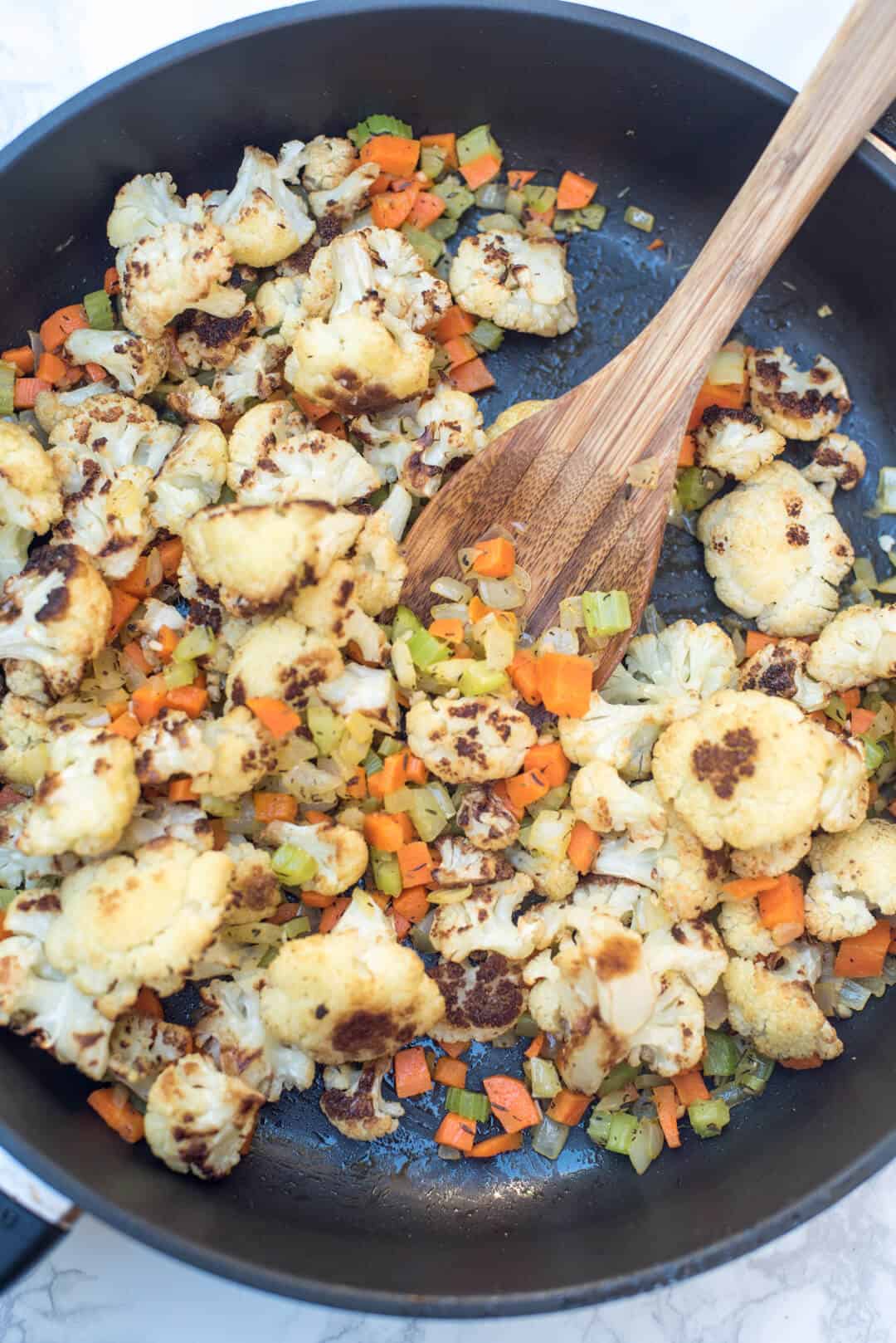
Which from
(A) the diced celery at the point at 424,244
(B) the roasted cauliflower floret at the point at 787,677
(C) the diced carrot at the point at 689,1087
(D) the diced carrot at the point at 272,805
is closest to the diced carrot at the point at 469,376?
(A) the diced celery at the point at 424,244

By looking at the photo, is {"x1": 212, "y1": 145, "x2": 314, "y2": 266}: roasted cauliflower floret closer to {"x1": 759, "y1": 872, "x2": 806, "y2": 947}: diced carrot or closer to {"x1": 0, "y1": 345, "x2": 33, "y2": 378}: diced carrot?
{"x1": 0, "y1": 345, "x2": 33, "y2": 378}: diced carrot

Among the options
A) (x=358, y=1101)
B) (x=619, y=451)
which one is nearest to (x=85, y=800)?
(x=358, y=1101)

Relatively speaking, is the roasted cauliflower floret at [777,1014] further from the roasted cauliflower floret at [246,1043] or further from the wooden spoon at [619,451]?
the roasted cauliflower floret at [246,1043]

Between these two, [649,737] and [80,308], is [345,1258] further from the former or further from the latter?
[80,308]

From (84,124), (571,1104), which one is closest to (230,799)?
(571,1104)

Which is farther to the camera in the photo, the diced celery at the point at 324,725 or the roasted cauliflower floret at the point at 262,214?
the roasted cauliflower floret at the point at 262,214

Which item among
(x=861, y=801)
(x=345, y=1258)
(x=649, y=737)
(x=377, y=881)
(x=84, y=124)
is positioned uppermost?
(x=84, y=124)
